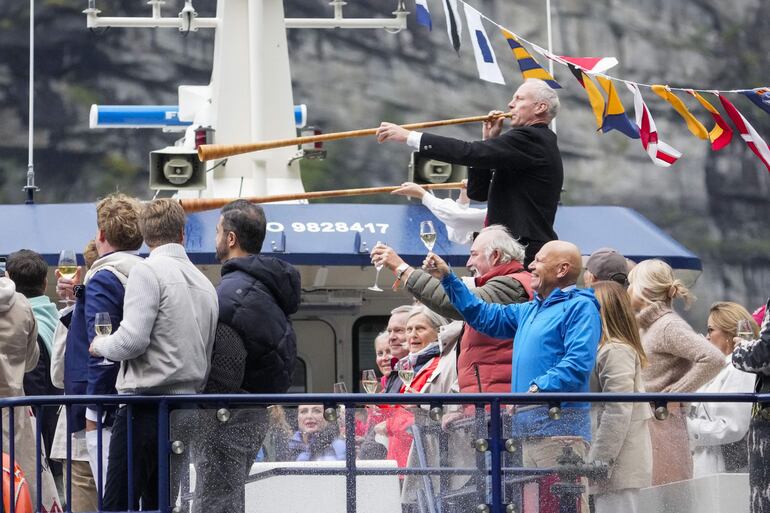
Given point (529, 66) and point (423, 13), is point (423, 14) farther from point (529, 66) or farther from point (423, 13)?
point (529, 66)

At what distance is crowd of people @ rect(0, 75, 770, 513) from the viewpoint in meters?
5.93

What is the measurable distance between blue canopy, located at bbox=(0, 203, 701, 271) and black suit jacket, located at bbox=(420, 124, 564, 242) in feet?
14.7

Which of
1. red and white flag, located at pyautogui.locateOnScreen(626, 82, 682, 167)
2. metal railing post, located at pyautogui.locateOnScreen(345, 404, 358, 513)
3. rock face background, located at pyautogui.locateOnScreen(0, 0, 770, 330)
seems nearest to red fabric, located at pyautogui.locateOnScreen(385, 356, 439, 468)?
metal railing post, located at pyautogui.locateOnScreen(345, 404, 358, 513)

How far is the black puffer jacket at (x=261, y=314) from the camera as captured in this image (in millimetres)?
6344

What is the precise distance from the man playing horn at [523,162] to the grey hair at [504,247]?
25 cm

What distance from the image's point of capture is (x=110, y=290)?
6.37 metres

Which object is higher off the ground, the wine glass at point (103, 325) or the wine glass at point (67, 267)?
the wine glass at point (67, 267)

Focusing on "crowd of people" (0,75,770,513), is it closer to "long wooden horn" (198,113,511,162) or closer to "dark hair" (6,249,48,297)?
"long wooden horn" (198,113,511,162)

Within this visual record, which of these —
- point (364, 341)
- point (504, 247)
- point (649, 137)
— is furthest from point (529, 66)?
point (364, 341)

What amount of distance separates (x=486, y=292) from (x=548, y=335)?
70 centimetres

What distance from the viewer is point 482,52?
32.8ft

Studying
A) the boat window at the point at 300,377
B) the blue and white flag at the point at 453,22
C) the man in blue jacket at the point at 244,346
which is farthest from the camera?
the boat window at the point at 300,377

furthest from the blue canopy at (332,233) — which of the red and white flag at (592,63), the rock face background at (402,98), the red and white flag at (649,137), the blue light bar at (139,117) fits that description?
the rock face background at (402,98)

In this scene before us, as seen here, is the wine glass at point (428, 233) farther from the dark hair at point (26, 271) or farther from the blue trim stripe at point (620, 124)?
the blue trim stripe at point (620, 124)
